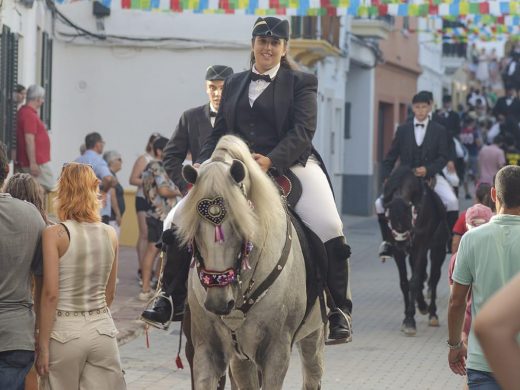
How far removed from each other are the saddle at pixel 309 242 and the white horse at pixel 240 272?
0.77ft

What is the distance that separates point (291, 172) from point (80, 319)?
1807 millimetres

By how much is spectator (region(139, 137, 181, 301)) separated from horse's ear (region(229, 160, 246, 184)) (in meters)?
9.27

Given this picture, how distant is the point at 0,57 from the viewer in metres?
16.2

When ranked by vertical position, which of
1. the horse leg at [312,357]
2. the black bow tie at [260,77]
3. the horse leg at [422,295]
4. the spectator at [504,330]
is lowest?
the horse leg at [422,295]

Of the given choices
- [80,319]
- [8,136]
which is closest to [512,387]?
[80,319]

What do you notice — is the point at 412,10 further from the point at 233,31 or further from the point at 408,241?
the point at 408,241

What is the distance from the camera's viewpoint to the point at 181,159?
348 inches

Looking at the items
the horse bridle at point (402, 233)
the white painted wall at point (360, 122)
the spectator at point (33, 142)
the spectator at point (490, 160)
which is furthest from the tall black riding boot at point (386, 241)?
the white painted wall at point (360, 122)

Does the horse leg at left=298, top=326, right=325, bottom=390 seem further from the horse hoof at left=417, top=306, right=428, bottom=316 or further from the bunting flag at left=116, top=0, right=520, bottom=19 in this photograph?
the bunting flag at left=116, top=0, right=520, bottom=19

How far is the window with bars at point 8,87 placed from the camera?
16.2 m

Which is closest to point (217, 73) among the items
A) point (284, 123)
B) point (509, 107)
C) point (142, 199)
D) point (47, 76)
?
point (284, 123)

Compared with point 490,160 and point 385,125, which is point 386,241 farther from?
point 385,125

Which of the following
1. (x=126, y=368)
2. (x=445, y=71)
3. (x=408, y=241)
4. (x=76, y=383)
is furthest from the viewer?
(x=445, y=71)

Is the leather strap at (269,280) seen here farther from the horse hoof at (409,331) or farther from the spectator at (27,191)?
the horse hoof at (409,331)
